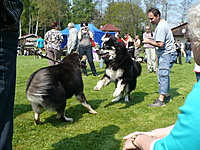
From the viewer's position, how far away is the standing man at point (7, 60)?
1.59 m

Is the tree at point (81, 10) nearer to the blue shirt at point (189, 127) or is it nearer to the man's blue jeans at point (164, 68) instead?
the man's blue jeans at point (164, 68)

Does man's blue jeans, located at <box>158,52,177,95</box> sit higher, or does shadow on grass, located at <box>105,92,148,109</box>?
man's blue jeans, located at <box>158,52,177,95</box>

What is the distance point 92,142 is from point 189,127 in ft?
8.15

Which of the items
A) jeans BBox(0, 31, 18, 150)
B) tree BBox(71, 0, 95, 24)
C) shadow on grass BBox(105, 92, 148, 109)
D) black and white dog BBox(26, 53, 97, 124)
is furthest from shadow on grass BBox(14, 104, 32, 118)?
tree BBox(71, 0, 95, 24)

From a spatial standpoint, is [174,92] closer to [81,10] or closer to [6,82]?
[6,82]

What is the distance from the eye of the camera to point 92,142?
10.6 ft

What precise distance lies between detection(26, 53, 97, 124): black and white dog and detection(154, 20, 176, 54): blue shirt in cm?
199

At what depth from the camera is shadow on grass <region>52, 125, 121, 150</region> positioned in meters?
3.09

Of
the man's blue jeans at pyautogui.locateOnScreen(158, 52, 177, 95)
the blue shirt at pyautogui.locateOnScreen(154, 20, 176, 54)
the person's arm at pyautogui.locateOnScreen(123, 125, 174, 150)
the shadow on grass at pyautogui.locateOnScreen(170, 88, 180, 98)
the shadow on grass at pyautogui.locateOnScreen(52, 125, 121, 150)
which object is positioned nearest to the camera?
the person's arm at pyautogui.locateOnScreen(123, 125, 174, 150)

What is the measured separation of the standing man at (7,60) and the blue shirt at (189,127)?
126 cm

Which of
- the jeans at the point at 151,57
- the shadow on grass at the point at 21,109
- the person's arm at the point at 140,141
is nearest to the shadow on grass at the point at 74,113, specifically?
the shadow on grass at the point at 21,109

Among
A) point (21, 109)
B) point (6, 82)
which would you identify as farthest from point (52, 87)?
point (6, 82)

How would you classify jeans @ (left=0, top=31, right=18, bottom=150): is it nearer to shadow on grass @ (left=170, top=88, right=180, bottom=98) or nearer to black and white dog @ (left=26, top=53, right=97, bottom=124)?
A: black and white dog @ (left=26, top=53, right=97, bottom=124)

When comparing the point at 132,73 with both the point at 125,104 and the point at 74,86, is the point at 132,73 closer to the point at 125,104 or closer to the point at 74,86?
the point at 125,104
